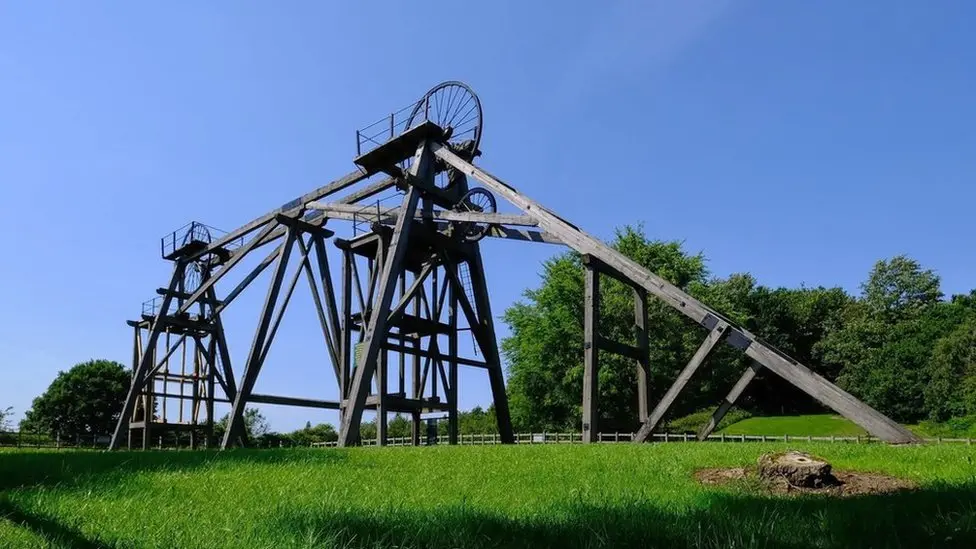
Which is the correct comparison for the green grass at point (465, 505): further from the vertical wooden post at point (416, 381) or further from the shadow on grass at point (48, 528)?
the vertical wooden post at point (416, 381)

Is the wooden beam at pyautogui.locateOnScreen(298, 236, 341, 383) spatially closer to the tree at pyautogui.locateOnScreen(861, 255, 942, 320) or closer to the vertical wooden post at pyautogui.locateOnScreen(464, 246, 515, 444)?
the vertical wooden post at pyautogui.locateOnScreen(464, 246, 515, 444)

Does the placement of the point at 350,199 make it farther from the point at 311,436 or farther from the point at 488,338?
the point at 311,436

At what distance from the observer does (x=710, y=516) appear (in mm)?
4836

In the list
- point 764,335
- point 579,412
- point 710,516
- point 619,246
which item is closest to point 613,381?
point 579,412

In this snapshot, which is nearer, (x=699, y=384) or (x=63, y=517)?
(x=63, y=517)

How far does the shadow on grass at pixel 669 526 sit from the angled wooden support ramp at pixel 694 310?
5.67 meters

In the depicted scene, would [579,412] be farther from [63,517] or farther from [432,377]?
[63,517]

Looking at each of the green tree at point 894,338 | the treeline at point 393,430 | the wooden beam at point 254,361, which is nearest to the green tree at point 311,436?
the treeline at point 393,430

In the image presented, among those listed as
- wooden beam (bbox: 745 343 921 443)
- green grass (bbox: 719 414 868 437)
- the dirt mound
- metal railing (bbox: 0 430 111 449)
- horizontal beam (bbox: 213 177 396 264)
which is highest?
horizontal beam (bbox: 213 177 396 264)

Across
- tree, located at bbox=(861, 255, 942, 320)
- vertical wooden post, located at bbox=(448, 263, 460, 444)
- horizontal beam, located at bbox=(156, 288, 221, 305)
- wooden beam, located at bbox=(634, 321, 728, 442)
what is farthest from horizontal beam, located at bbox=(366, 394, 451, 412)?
tree, located at bbox=(861, 255, 942, 320)

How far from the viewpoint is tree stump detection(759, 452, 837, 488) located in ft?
22.0

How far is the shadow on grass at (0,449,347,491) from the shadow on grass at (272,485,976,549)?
392cm

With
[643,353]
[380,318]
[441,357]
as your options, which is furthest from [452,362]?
[643,353]

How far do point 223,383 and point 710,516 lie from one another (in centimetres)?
2457
